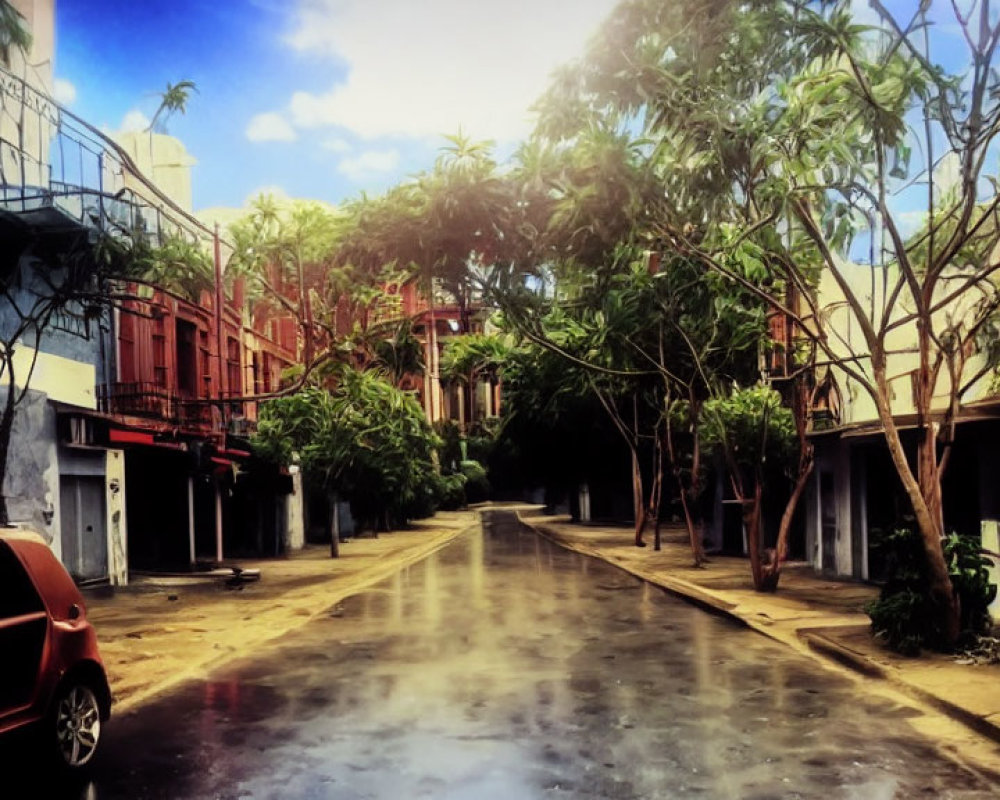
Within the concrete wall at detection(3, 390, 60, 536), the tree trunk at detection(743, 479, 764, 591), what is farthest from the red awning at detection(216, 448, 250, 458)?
the tree trunk at detection(743, 479, 764, 591)

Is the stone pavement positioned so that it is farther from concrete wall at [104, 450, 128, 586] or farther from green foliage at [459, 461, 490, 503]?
green foliage at [459, 461, 490, 503]

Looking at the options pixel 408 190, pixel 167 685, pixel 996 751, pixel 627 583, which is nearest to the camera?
pixel 996 751

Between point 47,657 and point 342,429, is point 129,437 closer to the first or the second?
point 342,429

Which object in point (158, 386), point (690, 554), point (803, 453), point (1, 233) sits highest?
point (1, 233)

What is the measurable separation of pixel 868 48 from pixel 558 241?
4501 mm

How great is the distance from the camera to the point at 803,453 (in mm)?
17094

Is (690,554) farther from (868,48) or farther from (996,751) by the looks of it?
(996,751)

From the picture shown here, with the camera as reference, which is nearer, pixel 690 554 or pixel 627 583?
pixel 627 583

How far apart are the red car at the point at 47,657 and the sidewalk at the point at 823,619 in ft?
21.1

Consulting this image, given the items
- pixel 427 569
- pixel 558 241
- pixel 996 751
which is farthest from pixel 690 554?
pixel 996 751

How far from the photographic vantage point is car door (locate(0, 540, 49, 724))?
242 inches

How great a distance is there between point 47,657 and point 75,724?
0.59 metres

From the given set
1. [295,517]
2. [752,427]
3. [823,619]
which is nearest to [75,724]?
[823,619]

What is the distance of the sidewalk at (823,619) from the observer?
892 cm
